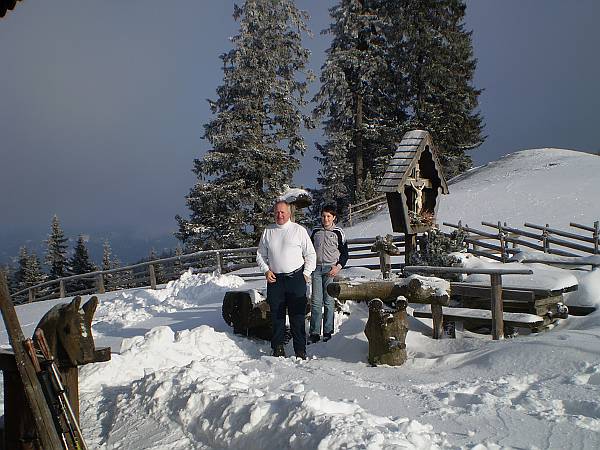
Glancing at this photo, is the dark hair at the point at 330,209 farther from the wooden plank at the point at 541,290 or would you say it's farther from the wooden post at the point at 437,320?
the wooden plank at the point at 541,290

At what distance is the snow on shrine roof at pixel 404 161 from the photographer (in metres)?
9.07

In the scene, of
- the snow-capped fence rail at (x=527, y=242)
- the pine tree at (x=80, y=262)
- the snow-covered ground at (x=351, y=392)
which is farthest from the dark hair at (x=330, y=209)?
the pine tree at (x=80, y=262)

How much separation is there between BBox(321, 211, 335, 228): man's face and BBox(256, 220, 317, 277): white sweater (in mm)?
849

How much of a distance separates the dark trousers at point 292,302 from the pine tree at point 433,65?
1094 inches

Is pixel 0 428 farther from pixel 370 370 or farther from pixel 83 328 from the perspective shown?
pixel 370 370

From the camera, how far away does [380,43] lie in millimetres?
32656

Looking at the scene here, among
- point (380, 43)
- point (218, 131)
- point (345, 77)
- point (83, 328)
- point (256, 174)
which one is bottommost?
point (83, 328)

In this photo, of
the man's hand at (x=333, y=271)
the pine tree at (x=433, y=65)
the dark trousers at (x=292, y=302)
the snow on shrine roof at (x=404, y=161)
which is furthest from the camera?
the pine tree at (x=433, y=65)

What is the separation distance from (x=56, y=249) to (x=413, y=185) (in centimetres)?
3820

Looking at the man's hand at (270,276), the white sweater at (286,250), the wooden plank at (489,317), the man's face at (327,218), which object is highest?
the man's face at (327,218)

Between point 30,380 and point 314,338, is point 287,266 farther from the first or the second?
point 30,380

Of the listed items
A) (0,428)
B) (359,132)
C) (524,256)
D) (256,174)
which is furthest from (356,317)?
(359,132)

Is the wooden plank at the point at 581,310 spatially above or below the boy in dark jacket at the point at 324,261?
below

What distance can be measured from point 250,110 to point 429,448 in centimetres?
2187
